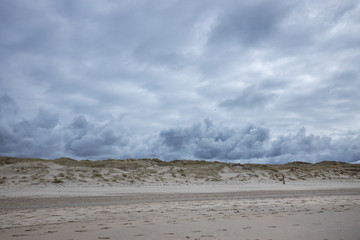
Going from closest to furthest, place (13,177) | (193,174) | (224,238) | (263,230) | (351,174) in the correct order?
(224,238) < (263,230) < (13,177) < (193,174) < (351,174)

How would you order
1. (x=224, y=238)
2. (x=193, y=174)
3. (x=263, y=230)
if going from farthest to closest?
(x=193, y=174)
(x=263, y=230)
(x=224, y=238)

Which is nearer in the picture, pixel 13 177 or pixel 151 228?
pixel 151 228

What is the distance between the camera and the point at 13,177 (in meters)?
29.8

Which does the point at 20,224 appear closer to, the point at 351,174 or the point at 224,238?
the point at 224,238

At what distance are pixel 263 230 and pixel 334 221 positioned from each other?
9.96ft

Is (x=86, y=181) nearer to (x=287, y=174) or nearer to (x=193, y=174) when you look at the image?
(x=193, y=174)

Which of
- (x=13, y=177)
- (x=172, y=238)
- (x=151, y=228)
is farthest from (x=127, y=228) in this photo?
(x=13, y=177)

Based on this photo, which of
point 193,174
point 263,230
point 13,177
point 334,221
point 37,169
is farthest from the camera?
point 193,174

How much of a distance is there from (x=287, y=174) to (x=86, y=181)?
32.7 meters

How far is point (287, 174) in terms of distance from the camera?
4662 centimetres

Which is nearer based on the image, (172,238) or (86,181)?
(172,238)

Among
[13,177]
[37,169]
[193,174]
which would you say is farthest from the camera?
[193,174]

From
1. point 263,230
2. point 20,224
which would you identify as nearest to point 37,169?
point 20,224

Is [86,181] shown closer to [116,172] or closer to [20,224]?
[116,172]
